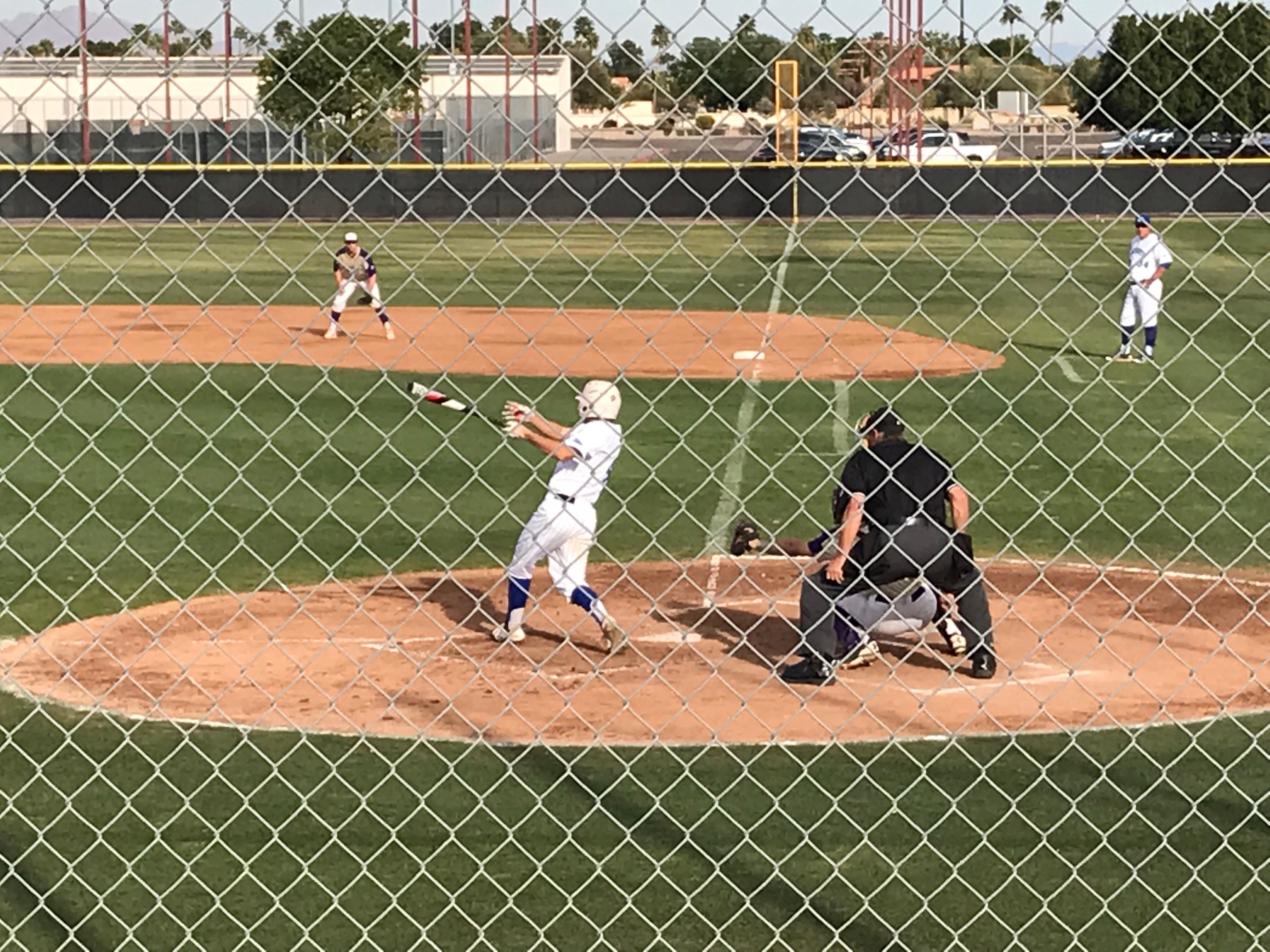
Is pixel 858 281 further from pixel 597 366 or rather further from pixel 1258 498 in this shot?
→ pixel 1258 498

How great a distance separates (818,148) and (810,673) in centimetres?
331

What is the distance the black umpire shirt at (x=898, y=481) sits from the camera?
914 cm

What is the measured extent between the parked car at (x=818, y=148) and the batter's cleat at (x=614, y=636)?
2601 mm

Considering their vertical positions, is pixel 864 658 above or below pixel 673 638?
above

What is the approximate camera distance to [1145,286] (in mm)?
21656

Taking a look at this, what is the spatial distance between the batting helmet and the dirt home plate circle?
28 centimetres

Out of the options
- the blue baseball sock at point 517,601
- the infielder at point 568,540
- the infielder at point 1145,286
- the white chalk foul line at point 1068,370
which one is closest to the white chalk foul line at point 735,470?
the infielder at point 568,540

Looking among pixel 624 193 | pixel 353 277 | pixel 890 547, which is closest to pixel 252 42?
pixel 890 547

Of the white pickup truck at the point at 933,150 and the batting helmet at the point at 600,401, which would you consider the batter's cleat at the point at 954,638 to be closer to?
the batting helmet at the point at 600,401

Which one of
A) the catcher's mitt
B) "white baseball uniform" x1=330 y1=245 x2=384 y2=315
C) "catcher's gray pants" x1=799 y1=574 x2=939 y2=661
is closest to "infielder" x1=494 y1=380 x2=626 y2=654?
the catcher's mitt

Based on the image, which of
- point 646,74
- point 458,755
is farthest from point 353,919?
point 646,74

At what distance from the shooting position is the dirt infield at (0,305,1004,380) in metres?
22.7

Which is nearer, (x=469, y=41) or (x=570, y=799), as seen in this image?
(x=469, y=41)

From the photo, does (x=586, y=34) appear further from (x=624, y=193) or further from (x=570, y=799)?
(x=624, y=193)
